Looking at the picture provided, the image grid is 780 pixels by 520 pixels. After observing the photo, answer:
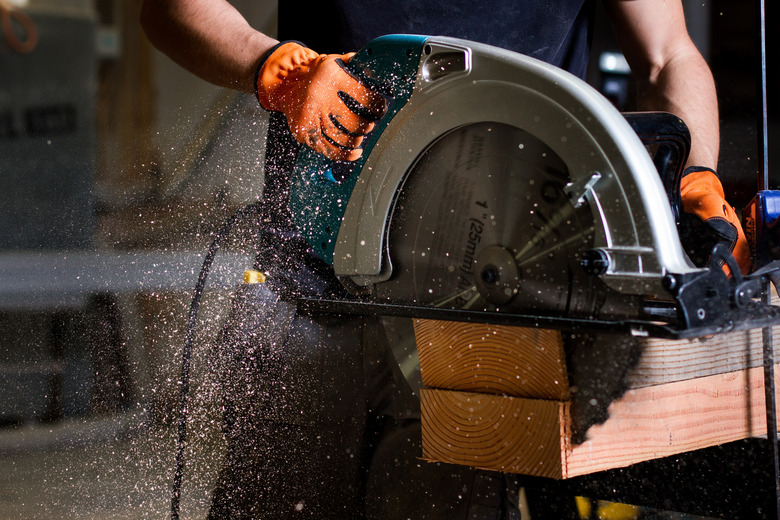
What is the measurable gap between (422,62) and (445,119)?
0.30 feet

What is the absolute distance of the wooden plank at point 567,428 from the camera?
A: 74 centimetres

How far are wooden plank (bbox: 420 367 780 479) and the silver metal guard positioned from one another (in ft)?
0.54

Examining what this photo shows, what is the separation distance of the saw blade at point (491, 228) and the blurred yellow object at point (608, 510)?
36.0 inches

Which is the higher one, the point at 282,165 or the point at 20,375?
the point at 282,165

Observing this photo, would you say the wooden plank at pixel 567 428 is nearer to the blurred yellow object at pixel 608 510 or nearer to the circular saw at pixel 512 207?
the circular saw at pixel 512 207

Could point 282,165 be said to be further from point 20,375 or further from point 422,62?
point 20,375

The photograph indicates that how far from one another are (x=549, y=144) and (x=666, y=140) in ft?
0.56

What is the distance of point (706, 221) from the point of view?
0.94m

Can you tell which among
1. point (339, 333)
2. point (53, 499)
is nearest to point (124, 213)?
point (53, 499)

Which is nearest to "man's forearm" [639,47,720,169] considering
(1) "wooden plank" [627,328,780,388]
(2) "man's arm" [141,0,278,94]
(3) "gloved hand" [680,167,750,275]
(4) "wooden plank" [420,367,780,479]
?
(3) "gloved hand" [680,167,750,275]

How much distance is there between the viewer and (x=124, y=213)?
127 inches

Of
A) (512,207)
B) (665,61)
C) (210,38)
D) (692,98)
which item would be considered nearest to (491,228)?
(512,207)

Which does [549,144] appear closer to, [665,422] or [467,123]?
[467,123]

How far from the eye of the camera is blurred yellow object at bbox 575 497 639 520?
153 cm
